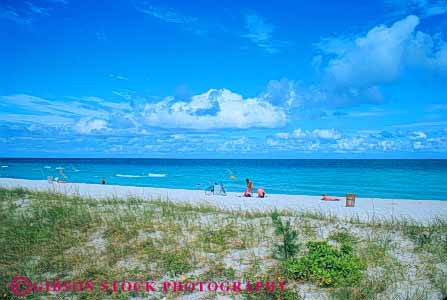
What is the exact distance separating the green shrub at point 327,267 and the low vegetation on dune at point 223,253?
0.02 meters

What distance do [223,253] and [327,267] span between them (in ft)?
7.34

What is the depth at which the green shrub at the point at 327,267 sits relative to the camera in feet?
19.9

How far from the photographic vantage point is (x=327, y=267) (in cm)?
639

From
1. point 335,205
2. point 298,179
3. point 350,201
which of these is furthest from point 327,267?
point 298,179

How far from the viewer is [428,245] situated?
7.65 m

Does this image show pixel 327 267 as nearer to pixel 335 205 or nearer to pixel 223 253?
pixel 223 253

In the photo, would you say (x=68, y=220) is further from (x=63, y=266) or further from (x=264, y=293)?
(x=264, y=293)

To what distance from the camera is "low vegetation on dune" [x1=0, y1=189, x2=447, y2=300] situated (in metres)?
5.90

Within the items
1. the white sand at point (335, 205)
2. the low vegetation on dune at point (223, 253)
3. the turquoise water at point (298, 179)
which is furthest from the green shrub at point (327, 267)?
the turquoise water at point (298, 179)

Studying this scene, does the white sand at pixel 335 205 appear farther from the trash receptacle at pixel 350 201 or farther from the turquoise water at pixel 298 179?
the turquoise water at pixel 298 179

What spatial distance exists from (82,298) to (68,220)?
4384 millimetres

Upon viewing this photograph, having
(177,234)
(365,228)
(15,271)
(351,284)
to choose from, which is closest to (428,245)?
(365,228)

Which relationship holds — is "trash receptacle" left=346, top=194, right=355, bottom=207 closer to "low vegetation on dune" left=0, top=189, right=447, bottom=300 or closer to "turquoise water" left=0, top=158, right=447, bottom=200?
"turquoise water" left=0, top=158, right=447, bottom=200

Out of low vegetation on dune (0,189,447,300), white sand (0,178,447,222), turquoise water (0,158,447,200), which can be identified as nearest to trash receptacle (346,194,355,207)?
white sand (0,178,447,222)
